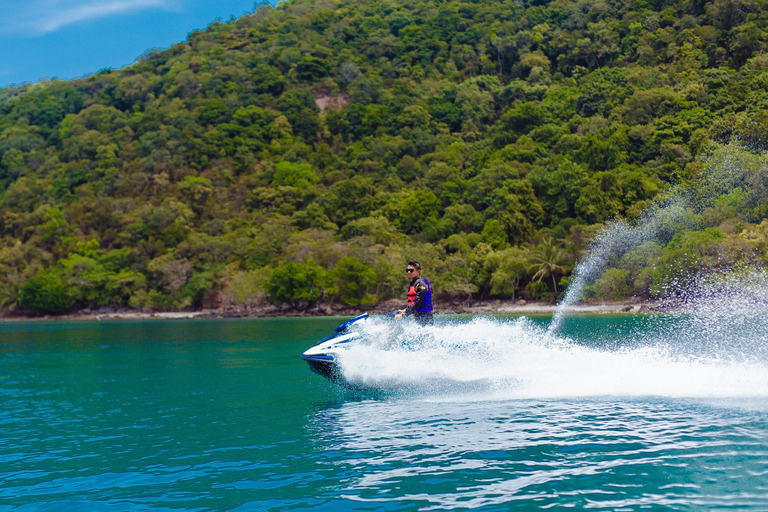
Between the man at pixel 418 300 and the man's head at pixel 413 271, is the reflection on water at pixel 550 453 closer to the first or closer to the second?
the man at pixel 418 300

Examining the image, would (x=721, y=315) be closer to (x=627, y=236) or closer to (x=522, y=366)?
(x=522, y=366)

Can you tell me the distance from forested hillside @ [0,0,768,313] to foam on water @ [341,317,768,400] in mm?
36996

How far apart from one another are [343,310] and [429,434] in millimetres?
67551

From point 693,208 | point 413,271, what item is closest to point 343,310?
point 693,208

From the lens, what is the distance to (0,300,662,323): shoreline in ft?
188

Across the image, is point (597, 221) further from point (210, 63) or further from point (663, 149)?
point (210, 63)

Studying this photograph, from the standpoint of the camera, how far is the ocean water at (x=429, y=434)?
7445 millimetres

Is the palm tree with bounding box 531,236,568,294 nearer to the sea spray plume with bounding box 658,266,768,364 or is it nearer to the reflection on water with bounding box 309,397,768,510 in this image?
the sea spray plume with bounding box 658,266,768,364

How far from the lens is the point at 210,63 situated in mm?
156625

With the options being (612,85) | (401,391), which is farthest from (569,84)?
(401,391)

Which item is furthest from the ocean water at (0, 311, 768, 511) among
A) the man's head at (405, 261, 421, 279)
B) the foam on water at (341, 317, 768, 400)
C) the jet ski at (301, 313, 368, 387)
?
the man's head at (405, 261, 421, 279)

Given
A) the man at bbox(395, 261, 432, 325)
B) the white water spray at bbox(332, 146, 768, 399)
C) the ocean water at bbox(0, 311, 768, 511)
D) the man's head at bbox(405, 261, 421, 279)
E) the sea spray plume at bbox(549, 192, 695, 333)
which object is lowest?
the ocean water at bbox(0, 311, 768, 511)

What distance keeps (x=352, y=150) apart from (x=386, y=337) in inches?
4461

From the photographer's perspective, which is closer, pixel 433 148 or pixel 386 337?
pixel 386 337
